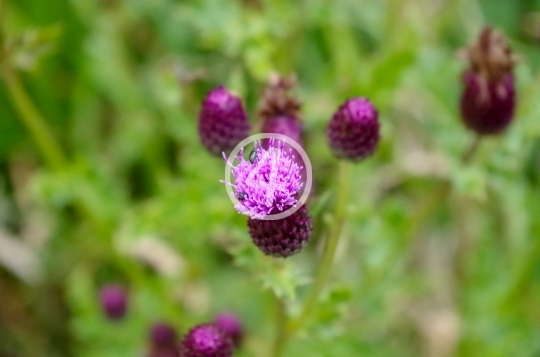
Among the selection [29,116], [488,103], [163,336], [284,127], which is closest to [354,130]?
[284,127]

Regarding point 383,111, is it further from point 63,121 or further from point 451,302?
point 63,121

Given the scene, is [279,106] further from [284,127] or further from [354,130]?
[354,130]

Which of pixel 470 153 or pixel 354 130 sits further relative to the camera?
pixel 470 153

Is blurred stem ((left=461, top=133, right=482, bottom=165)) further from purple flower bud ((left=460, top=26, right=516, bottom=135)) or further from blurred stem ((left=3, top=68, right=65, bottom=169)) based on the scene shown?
blurred stem ((left=3, top=68, right=65, bottom=169))

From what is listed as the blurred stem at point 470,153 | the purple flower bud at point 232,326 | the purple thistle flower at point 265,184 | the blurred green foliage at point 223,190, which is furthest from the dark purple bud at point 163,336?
the blurred stem at point 470,153

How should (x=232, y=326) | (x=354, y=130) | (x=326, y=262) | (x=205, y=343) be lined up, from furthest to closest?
(x=232, y=326) → (x=326, y=262) → (x=354, y=130) → (x=205, y=343)

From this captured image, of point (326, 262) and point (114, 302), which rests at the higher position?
point (114, 302)

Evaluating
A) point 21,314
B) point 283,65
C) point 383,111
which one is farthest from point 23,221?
point 383,111
